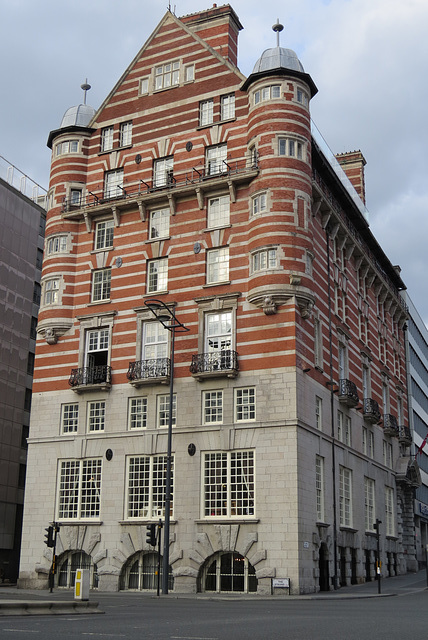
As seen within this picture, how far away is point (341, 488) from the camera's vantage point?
44.1m

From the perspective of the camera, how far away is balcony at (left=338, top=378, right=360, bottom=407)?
1756 inches

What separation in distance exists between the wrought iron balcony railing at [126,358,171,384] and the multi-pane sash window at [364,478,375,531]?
56.7 feet

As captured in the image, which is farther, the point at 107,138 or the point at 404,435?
the point at 404,435

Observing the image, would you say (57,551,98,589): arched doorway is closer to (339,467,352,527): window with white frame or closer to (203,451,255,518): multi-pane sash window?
(203,451,255,518): multi-pane sash window

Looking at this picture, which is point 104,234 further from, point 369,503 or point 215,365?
point 369,503

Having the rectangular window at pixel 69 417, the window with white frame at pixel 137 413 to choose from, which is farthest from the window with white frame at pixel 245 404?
the rectangular window at pixel 69 417

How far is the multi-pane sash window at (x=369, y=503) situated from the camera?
4862cm

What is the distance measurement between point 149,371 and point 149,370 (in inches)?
2.1

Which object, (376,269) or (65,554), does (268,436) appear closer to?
(65,554)

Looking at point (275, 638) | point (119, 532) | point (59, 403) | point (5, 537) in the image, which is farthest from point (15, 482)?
point (275, 638)

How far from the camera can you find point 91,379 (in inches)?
1668

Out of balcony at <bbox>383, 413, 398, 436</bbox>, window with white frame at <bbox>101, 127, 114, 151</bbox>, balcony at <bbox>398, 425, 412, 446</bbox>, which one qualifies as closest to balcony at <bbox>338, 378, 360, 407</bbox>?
balcony at <bbox>383, 413, 398, 436</bbox>

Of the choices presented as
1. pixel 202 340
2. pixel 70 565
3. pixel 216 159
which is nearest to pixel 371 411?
pixel 202 340

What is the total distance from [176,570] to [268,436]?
8042 mm
